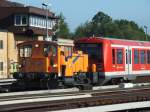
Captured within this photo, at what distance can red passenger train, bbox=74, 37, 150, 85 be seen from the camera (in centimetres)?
3094

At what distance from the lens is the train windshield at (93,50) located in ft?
102

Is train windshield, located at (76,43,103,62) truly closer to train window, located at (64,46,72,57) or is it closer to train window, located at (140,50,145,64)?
train window, located at (64,46,72,57)

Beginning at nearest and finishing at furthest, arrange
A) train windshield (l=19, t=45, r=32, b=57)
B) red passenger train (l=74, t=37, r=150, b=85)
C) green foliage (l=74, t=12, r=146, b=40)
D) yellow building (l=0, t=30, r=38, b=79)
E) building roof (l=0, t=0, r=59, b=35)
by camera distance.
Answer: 1. train windshield (l=19, t=45, r=32, b=57)
2. red passenger train (l=74, t=37, r=150, b=85)
3. yellow building (l=0, t=30, r=38, b=79)
4. building roof (l=0, t=0, r=59, b=35)
5. green foliage (l=74, t=12, r=146, b=40)

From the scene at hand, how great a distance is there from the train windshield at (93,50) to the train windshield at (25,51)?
4272 mm

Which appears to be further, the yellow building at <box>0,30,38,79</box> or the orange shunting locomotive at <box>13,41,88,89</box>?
the yellow building at <box>0,30,38,79</box>

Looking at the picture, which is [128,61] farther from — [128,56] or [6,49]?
[6,49]

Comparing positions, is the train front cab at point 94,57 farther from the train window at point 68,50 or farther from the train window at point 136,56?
the train window at point 136,56

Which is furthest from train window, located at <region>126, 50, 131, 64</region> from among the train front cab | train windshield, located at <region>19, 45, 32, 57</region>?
train windshield, located at <region>19, 45, 32, 57</region>

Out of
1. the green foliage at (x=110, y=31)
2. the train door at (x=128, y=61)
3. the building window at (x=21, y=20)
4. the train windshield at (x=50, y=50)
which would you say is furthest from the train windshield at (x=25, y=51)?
the green foliage at (x=110, y=31)

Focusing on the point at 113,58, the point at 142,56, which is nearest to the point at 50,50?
the point at 113,58

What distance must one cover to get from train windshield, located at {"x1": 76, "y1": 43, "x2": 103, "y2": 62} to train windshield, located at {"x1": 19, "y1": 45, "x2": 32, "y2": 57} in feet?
14.0

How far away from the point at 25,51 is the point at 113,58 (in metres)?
6.00

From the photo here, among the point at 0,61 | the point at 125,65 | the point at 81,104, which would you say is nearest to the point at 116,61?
the point at 125,65

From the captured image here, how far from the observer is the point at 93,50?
31375 mm
